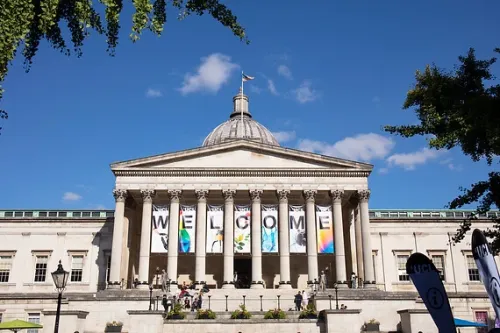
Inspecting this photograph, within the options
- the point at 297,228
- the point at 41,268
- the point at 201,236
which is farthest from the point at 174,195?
the point at 41,268

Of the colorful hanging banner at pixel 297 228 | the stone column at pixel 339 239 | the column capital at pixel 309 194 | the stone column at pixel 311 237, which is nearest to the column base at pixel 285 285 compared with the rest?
the stone column at pixel 311 237

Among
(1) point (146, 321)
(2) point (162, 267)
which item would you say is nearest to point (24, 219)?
(2) point (162, 267)

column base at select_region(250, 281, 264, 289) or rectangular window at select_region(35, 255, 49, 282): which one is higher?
rectangular window at select_region(35, 255, 49, 282)

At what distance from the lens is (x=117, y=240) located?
42094 mm

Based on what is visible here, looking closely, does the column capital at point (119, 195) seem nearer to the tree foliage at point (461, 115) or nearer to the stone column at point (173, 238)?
the stone column at point (173, 238)

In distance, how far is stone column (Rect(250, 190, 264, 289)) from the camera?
41.1m

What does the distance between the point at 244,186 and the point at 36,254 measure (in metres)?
21.6

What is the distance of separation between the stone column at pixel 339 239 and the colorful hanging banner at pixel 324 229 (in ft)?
1.51

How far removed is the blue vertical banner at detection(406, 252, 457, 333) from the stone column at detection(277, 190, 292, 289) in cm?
3372

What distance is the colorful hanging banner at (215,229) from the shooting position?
41.8 meters

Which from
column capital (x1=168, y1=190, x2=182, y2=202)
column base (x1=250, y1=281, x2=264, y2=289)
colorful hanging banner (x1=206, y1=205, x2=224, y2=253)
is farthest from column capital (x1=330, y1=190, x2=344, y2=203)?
column capital (x1=168, y1=190, x2=182, y2=202)

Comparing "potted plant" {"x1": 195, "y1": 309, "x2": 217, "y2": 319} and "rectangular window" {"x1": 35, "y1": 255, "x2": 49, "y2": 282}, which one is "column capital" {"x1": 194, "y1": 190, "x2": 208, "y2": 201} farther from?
"rectangular window" {"x1": 35, "y1": 255, "x2": 49, "y2": 282}

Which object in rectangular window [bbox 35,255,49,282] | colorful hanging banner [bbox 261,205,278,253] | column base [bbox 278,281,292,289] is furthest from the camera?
rectangular window [bbox 35,255,49,282]

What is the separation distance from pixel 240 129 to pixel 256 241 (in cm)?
2286
